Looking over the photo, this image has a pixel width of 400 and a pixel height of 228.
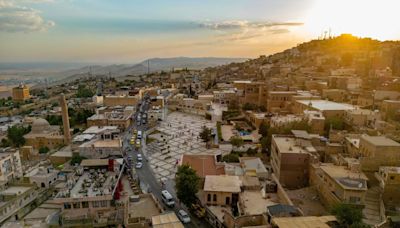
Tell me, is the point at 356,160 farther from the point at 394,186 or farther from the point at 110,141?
the point at 110,141

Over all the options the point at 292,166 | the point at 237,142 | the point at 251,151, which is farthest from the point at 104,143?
the point at 292,166

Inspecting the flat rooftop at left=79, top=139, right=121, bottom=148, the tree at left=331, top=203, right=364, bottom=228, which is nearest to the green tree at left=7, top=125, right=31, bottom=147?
the flat rooftop at left=79, top=139, right=121, bottom=148

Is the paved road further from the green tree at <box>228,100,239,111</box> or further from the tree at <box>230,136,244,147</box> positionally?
the green tree at <box>228,100,239,111</box>

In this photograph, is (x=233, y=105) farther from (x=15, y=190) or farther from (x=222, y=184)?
(x=15, y=190)

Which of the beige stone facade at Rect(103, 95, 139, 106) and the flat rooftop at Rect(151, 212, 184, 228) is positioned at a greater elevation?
the beige stone facade at Rect(103, 95, 139, 106)

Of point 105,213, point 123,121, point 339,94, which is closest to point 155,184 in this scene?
point 105,213
